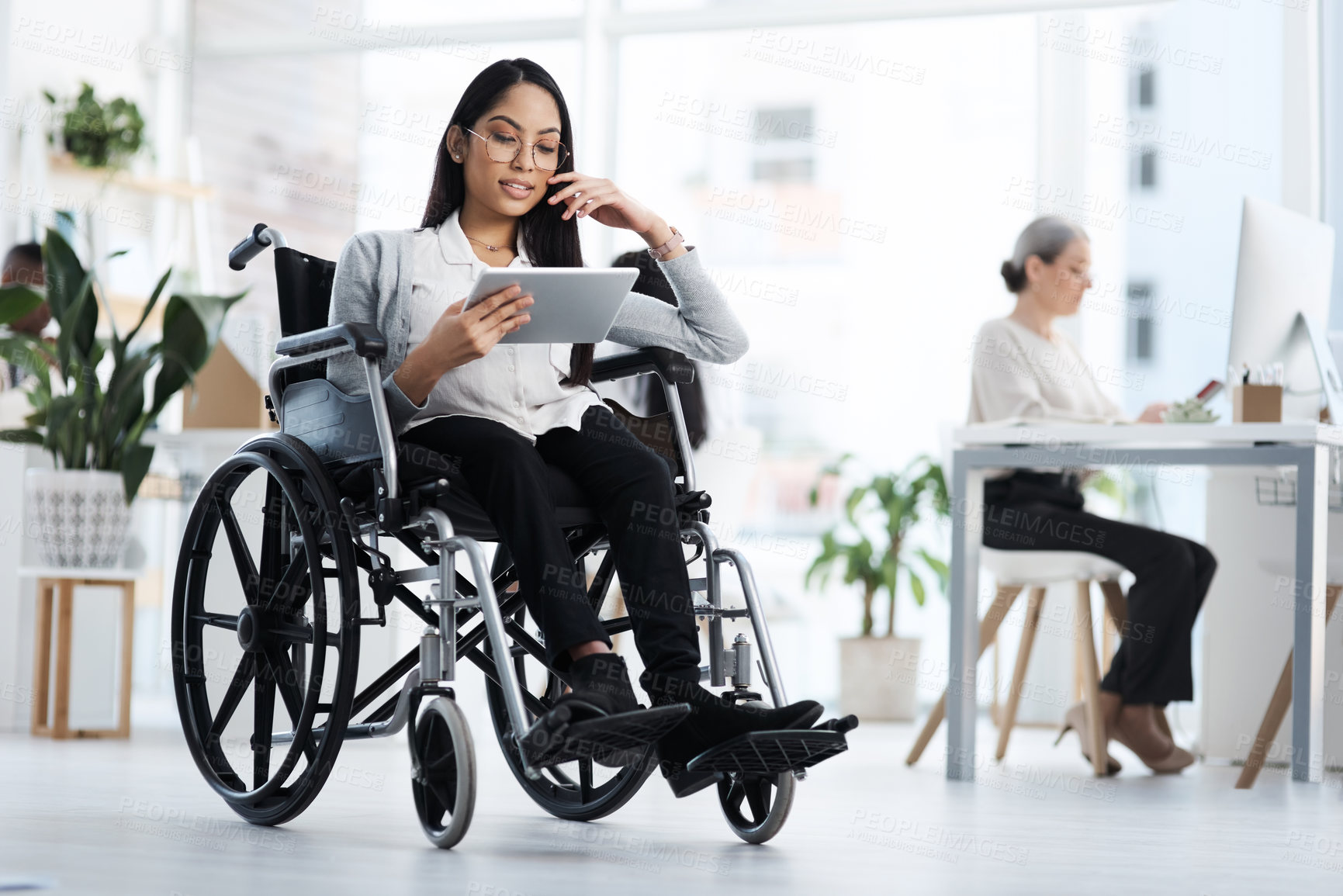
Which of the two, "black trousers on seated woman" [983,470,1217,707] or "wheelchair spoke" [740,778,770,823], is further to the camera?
"black trousers on seated woman" [983,470,1217,707]

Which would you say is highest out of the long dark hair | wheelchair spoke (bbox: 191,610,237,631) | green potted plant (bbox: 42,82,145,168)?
green potted plant (bbox: 42,82,145,168)

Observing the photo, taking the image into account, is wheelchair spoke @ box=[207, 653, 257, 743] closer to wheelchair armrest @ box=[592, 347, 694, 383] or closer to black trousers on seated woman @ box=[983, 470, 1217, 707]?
wheelchair armrest @ box=[592, 347, 694, 383]

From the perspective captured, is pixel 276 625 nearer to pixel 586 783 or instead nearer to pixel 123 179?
pixel 586 783

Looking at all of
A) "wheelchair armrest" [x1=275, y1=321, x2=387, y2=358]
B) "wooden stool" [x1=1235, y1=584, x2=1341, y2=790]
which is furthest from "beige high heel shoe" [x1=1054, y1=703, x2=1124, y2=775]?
"wheelchair armrest" [x1=275, y1=321, x2=387, y2=358]

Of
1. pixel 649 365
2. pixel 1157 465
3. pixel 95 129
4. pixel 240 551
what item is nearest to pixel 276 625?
pixel 240 551

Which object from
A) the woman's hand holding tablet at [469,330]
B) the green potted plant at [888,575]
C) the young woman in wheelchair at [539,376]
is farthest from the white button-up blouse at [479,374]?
the green potted plant at [888,575]

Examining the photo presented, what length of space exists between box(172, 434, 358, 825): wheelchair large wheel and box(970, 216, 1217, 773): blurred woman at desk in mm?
1586

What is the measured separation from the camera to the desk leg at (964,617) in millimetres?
2732

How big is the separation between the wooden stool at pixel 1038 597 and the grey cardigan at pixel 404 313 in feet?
3.92

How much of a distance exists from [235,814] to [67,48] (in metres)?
3.73

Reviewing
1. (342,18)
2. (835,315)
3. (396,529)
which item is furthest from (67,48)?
(396,529)

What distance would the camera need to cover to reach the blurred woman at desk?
2979mm

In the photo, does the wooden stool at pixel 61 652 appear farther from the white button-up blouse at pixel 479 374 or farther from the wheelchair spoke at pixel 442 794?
the wheelchair spoke at pixel 442 794

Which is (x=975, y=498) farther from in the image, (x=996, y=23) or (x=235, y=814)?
(x=996, y=23)
